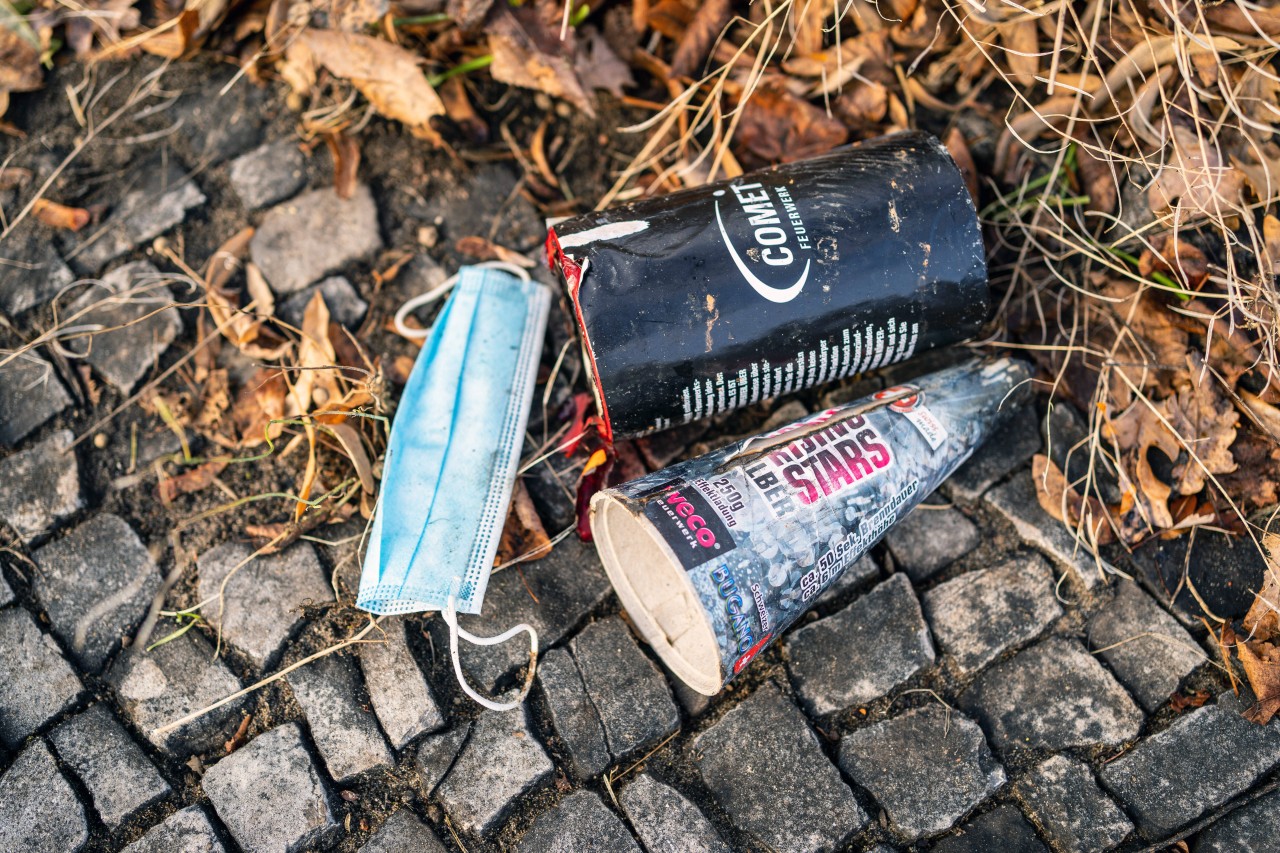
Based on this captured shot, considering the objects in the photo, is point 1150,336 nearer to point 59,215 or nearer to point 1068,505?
point 1068,505

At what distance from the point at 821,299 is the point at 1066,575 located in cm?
86

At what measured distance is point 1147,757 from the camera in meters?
1.88

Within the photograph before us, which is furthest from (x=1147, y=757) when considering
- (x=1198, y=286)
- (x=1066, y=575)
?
(x=1198, y=286)

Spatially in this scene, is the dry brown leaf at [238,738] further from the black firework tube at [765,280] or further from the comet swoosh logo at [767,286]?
the comet swoosh logo at [767,286]

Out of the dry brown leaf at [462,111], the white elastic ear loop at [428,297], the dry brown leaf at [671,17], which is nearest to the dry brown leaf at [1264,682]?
the white elastic ear loop at [428,297]

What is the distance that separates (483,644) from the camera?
197 cm

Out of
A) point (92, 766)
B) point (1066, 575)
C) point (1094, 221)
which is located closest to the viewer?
point (92, 766)

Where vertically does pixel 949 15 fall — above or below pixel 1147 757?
above

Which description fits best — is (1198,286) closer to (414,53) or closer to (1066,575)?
(1066,575)

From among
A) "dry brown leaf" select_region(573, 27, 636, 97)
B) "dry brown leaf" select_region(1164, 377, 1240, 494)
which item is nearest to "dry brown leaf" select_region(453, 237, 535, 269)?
"dry brown leaf" select_region(573, 27, 636, 97)

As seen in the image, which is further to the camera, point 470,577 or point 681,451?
point 681,451

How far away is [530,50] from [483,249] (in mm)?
522

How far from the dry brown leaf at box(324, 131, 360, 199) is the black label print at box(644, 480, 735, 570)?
1.28 metres

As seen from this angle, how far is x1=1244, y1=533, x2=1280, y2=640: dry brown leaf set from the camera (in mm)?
1932
